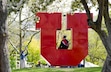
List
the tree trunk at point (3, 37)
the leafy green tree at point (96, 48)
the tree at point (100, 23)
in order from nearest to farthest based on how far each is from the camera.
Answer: the tree trunk at point (3, 37) → the tree at point (100, 23) → the leafy green tree at point (96, 48)

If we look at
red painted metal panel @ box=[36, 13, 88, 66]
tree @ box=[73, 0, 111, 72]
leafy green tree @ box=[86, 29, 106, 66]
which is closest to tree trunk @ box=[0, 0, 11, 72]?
tree @ box=[73, 0, 111, 72]

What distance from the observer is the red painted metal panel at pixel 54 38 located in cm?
1567

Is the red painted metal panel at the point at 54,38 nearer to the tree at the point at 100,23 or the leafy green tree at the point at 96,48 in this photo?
the tree at the point at 100,23

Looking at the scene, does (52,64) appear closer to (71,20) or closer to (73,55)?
(73,55)

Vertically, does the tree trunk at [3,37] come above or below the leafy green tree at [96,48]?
above

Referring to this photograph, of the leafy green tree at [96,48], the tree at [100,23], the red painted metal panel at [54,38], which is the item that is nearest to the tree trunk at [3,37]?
the tree at [100,23]

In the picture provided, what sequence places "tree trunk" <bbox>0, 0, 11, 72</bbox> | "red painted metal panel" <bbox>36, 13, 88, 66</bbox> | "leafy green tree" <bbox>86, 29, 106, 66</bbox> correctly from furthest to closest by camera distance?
1. "leafy green tree" <bbox>86, 29, 106, 66</bbox>
2. "red painted metal panel" <bbox>36, 13, 88, 66</bbox>
3. "tree trunk" <bbox>0, 0, 11, 72</bbox>

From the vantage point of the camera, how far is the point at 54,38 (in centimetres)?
1568

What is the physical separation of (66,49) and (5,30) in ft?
27.0

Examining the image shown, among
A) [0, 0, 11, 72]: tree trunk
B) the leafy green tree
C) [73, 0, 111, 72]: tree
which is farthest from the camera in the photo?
the leafy green tree

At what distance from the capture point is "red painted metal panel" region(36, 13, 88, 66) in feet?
51.4

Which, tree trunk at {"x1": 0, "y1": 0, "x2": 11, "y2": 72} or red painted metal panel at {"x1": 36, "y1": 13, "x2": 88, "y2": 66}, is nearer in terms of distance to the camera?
tree trunk at {"x1": 0, "y1": 0, "x2": 11, "y2": 72}

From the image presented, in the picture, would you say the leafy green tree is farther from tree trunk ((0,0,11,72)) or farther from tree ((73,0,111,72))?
tree trunk ((0,0,11,72))

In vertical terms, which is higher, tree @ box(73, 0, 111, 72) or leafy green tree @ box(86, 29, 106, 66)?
tree @ box(73, 0, 111, 72)
